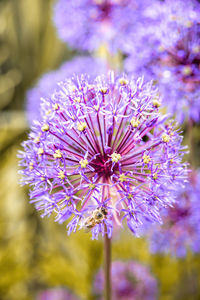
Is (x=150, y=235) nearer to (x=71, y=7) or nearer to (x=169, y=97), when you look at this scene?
(x=169, y=97)

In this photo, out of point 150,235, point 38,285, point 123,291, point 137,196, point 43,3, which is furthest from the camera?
point 43,3

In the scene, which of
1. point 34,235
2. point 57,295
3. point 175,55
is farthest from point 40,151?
point 34,235

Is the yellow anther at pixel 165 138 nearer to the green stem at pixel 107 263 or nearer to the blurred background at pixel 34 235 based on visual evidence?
the green stem at pixel 107 263

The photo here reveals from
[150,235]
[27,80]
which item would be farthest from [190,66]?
[27,80]

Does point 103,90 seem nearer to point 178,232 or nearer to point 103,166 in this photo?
point 103,166

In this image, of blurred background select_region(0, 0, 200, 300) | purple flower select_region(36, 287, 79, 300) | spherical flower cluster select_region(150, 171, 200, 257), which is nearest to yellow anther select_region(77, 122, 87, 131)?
spherical flower cluster select_region(150, 171, 200, 257)
